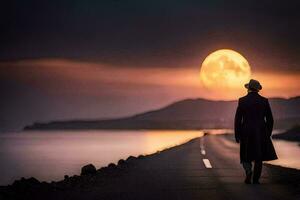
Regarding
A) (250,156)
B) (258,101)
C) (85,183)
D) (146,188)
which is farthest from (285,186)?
(85,183)

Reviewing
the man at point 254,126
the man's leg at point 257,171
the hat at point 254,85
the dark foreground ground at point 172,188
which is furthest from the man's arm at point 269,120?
the dark foreground ground at point 172,188

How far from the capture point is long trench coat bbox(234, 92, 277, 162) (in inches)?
571

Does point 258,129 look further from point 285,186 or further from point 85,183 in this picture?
point 85,183

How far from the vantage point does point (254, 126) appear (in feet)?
47.8

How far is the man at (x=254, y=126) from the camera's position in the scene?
14466mm

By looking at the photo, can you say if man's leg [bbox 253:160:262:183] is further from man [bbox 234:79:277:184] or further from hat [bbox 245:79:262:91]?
hat [bbox 245:79:262:91]

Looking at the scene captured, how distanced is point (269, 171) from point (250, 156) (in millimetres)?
4684

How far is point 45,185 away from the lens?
51.1 feet

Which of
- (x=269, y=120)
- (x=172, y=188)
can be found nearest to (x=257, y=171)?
(x=269, y=120)

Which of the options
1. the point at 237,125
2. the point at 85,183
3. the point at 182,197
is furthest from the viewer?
the point at 85,183

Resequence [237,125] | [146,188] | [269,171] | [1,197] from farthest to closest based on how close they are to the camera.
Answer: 1. [269,171]
2. [237,125]
3. [146,188]
4. [1,197]

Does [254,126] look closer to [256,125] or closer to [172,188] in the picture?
[256,125]

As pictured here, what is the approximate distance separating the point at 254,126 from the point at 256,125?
0.05 m

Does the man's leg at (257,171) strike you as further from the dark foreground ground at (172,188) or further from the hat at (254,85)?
the hat at (254,85)
